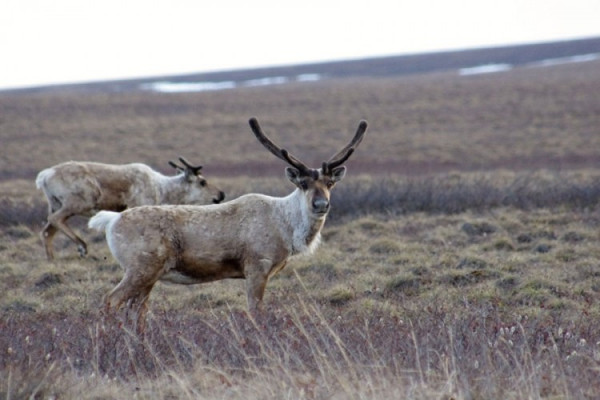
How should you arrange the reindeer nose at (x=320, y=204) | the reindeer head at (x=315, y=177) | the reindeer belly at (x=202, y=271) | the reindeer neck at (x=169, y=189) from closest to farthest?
the reindeer nose at (x=320, y=204), the reindeer head at (x=315, y=177), the reindeer belly at (x=202, y=271), the reindeer neck at (x=169, y=189)

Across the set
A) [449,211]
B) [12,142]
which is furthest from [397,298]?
[12,142]

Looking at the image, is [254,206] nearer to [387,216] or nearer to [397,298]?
[397,298]

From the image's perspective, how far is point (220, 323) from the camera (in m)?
6.45

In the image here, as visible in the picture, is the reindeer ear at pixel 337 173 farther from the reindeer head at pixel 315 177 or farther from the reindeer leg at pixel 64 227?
the reindeer leg at pixel 64 227

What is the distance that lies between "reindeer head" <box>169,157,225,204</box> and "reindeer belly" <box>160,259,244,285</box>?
4.12 meters

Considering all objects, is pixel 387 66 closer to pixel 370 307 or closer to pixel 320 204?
pixel 370 307

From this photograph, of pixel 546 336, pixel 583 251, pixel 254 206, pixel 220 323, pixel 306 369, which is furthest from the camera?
pixel 583 251

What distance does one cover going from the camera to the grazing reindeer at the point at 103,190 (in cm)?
1104

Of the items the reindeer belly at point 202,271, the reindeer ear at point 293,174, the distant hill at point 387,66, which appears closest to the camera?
the reindeer belly at point 202,271

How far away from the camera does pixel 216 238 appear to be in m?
7.37

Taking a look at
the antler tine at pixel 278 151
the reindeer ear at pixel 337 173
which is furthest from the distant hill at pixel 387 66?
the reindeer ear at pixel 337 173

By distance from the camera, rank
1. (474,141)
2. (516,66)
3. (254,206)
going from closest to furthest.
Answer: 1. (254,206)
2. (474,141)
3. (516,66)

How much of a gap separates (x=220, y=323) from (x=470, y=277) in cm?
346

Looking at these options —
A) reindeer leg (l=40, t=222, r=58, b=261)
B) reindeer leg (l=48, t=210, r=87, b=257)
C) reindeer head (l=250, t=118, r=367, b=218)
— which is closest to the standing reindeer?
reindeer head (l=250, t=118, r=367, b=218)
